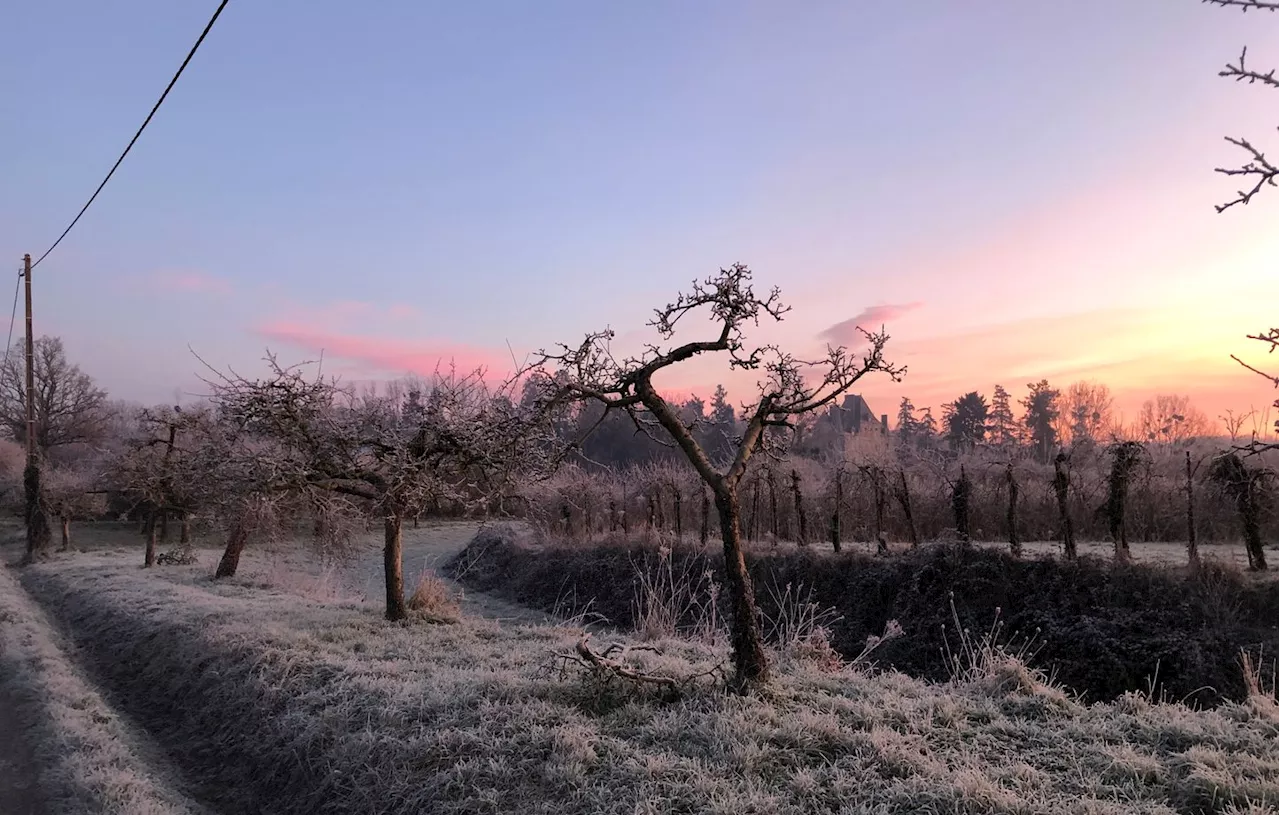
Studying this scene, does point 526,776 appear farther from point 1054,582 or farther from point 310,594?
point 1054,582

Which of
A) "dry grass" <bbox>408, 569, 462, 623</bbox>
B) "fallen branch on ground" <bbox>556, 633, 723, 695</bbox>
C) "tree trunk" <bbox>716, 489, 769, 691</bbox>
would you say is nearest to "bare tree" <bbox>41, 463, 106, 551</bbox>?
"dry grass" <bbox>408, 569, 462, 623</bbox>

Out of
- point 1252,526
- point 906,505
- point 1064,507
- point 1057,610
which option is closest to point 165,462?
point 906,505

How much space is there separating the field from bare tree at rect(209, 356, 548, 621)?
168cm

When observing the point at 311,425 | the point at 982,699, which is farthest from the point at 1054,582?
the point at 311,425

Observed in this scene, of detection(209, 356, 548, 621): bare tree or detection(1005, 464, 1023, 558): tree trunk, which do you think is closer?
detection(209, 356, 548, 621): bare tree

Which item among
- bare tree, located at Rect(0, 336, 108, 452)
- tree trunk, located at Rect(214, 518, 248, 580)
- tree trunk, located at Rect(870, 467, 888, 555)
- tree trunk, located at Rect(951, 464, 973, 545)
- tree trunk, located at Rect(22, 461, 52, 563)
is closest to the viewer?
tree trunk, located at Rect(951, 464, 973, 545)

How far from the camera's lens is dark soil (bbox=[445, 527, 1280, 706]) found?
10.1 m

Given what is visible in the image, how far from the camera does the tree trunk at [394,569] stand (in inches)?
372

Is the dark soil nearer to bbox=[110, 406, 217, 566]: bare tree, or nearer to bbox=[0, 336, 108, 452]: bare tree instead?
bbox=[110, 406, 217, 566]: bare tree

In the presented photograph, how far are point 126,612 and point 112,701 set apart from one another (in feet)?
12.4

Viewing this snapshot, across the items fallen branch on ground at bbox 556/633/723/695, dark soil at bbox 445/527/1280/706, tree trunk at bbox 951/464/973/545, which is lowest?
dark soil at bbox 445/527/1280/706

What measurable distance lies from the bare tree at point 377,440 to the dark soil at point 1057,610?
522 cm

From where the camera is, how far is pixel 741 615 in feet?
17.3

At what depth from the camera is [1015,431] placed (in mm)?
49750
